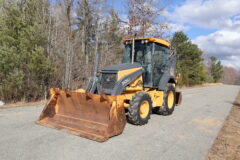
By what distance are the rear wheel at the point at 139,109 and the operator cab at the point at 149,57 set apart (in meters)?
0.93

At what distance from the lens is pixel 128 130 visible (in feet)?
15.2

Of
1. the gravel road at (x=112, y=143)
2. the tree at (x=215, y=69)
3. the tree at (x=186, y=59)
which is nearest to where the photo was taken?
the gravel road at (x=112, y=143)

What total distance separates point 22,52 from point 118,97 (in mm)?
5752

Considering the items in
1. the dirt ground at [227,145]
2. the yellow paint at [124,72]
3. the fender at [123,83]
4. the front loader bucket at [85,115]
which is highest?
the yellow paint at [124,72]

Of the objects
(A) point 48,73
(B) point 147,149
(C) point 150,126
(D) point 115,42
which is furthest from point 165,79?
(D) point 115,42

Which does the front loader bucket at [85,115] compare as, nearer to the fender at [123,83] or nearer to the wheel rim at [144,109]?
the fender at [123,83]

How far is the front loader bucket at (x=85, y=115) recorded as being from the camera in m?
4.07

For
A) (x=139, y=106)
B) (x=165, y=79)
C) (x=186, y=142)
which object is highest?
(x=165, y=79)

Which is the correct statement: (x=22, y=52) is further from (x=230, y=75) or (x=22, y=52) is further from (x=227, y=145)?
(x=230, y=75)

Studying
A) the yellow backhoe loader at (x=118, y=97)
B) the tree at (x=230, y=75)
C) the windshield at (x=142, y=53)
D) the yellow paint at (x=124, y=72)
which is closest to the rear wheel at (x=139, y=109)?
the yellow backhoe loader at (x=118, y=97)

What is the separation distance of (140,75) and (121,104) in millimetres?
1717

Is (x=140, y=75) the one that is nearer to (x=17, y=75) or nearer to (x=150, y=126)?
(x=150, y=126)

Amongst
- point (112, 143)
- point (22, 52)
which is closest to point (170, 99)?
point (112, 143)

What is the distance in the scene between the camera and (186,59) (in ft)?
80.8
